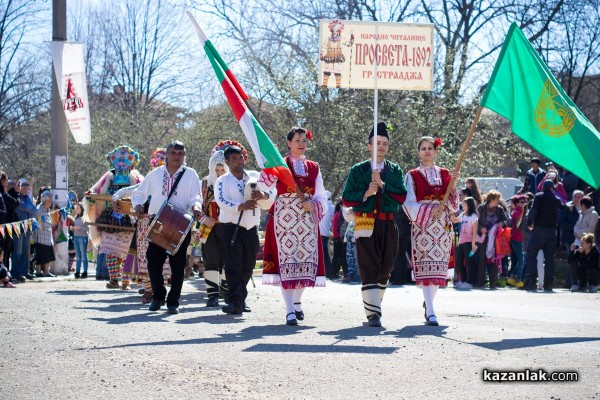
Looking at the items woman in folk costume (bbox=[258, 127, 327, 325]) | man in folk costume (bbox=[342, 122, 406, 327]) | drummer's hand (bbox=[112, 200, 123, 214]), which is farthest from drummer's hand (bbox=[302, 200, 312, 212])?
drummer's hand (bbox=[112, 200, 123, 214])

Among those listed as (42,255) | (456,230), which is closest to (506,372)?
(456,230)

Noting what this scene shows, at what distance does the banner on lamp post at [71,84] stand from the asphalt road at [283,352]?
21.7 feet

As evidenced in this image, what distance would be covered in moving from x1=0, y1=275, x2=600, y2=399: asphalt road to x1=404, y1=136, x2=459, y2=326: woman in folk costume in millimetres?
511

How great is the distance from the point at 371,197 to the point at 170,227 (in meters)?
2.38

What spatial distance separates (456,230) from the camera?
21.1 meters

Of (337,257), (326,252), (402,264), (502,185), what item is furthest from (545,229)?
(502,185)

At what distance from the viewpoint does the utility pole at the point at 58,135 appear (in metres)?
20.1

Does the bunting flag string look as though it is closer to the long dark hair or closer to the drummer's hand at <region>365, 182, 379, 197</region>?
the long dark hair

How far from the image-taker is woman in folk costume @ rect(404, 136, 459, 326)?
10.8m

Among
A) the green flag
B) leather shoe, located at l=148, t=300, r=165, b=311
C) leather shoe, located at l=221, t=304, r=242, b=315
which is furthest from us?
leather shoe, located at l=148, t=300, r=165, b=311

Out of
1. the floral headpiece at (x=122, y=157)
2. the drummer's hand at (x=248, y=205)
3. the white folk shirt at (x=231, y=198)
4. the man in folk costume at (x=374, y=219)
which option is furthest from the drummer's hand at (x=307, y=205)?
the floral headpiece at (x=122, y=157)

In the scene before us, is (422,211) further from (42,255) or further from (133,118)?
(133,118)

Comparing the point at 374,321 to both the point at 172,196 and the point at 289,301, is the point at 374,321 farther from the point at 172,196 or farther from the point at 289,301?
the point at 172,196

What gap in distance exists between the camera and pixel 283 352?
8.20 meters
